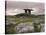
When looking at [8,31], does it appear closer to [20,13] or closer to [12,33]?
[12,33]

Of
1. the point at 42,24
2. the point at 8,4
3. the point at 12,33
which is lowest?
the point at 12,33

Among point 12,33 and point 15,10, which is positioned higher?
point 15,10

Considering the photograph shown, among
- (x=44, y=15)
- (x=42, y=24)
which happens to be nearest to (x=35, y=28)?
(x=42, y=24)

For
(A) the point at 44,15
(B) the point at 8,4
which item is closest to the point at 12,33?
(B) the point at 8,4

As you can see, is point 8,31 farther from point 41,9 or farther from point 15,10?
point 41,9

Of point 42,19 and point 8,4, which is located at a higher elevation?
Answer: point 8,4

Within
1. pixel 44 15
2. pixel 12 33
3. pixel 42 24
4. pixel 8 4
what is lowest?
pixel 12 33

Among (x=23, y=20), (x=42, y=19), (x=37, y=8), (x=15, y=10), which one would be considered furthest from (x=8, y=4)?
(x=42, y=19)
